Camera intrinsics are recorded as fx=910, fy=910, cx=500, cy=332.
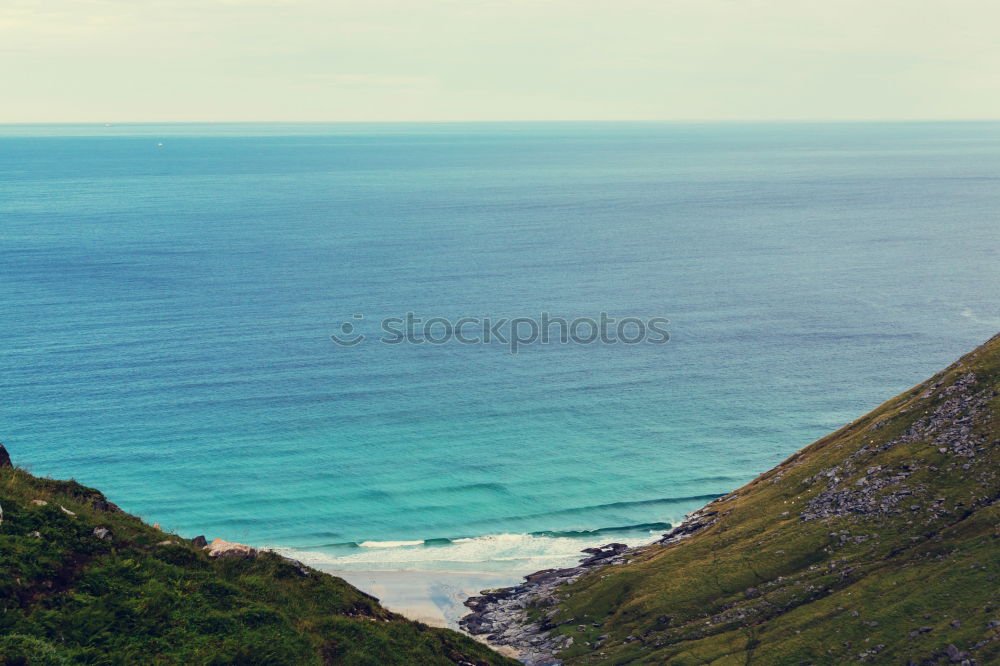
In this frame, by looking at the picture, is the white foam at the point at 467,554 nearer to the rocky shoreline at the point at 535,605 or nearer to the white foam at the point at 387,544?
the white foam at the point at 387,544

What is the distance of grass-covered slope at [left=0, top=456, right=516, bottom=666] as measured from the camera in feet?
126

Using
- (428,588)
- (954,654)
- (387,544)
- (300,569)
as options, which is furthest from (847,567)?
(387,544)

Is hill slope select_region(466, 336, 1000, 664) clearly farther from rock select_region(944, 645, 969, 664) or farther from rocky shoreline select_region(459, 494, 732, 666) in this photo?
rocky shoreline select_region(459, 494, 732, 666)

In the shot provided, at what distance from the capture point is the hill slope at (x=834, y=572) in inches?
2484

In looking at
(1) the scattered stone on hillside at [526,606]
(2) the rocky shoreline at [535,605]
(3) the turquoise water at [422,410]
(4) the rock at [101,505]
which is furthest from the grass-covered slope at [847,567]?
(4) the rock at [101,505]

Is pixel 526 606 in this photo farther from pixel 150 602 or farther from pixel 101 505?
pixel 150 602

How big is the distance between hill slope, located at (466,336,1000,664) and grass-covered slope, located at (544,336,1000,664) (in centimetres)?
14

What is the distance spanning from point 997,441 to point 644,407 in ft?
218

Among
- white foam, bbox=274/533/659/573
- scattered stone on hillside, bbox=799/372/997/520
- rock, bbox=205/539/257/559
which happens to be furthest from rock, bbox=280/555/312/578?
scattered stone on hillside, bbox=799/372/997/520

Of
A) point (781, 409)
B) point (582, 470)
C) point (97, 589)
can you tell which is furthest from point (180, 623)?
point (781, 409)

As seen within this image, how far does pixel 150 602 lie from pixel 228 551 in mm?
7232

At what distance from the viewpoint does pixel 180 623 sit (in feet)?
135

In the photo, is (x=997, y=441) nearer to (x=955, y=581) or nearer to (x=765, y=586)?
(x=955, y=581)

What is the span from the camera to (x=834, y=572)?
7131 cm
